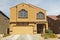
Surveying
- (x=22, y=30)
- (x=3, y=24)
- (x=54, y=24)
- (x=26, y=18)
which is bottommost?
(x=22, y=30)

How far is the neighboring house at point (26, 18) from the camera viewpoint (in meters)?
55.0

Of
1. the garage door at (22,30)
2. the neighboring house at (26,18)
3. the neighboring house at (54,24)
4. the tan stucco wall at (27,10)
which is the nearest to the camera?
the garage door at (22,30)

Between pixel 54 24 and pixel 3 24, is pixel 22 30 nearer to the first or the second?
pixel 3 24

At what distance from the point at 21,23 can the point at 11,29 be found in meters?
3.32

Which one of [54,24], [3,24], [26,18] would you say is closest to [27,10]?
[26,18]

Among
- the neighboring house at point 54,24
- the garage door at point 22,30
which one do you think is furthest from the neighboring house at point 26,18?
the neighboring house at point 54,24

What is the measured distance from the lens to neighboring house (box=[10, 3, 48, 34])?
5503 centimetres

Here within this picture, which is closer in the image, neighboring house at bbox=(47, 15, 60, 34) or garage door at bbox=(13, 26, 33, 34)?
garage door at bbox=(13, 26, 33, 34)

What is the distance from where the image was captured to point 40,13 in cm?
5591

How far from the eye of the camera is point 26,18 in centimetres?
5559

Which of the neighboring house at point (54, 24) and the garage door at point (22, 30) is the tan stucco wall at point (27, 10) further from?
the neighboring house at point (54, 24)

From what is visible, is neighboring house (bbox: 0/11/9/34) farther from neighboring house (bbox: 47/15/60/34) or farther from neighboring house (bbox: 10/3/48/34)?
neighboring house (bbox: 47/15/60/34)

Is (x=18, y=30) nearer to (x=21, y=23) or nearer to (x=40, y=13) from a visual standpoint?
(x=21, y=23)

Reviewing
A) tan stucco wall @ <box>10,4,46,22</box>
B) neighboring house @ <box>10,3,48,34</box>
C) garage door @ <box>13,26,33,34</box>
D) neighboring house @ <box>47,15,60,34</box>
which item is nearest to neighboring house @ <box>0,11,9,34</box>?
neighboring house @ <box>10,3,48,34</box>
